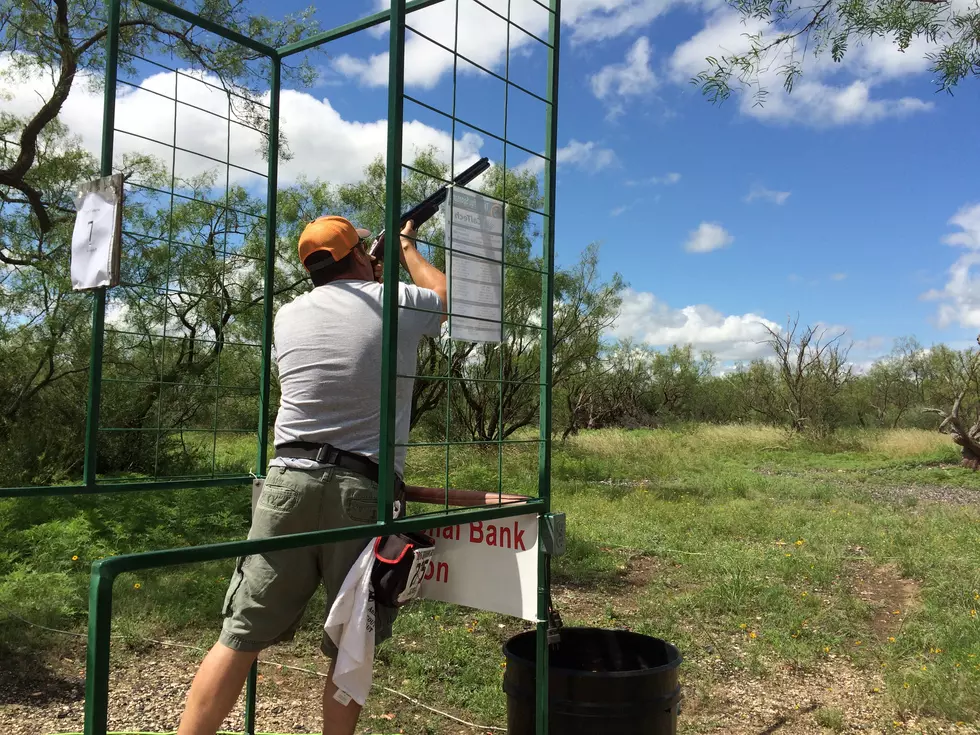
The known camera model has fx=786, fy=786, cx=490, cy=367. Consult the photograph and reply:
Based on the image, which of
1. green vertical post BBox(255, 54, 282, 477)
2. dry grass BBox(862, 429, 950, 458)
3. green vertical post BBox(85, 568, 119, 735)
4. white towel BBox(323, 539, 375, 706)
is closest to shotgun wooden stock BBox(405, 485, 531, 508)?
white towel BBox(323, 539, 375, 706)

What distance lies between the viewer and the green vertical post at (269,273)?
2.82 m

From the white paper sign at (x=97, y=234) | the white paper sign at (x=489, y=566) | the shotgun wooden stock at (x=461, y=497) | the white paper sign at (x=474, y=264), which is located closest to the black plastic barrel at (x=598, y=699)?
the white paper sign at (x=489, y=566)

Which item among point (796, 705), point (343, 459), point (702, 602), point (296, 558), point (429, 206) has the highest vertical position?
point (429, 206)

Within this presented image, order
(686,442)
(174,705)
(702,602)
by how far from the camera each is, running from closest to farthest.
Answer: (174,705) < (702,602) < (686,442)

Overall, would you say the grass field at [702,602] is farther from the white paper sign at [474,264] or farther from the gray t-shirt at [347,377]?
the white paper sign at [474,264]

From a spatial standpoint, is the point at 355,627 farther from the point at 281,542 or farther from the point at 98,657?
the point at 98,657

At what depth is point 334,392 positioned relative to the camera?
2072 mm

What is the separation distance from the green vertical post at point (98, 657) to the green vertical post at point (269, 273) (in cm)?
159

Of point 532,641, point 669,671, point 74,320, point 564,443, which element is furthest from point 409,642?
point 564,443

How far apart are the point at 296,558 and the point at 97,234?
124 centimetres

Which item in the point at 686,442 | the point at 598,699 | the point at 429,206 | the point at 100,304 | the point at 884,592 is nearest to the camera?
the point at 598,699

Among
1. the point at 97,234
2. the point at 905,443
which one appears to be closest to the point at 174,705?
the point at 97,234

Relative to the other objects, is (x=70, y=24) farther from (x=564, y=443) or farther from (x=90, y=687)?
(x=564, y=443)

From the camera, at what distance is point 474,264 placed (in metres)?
2.13
